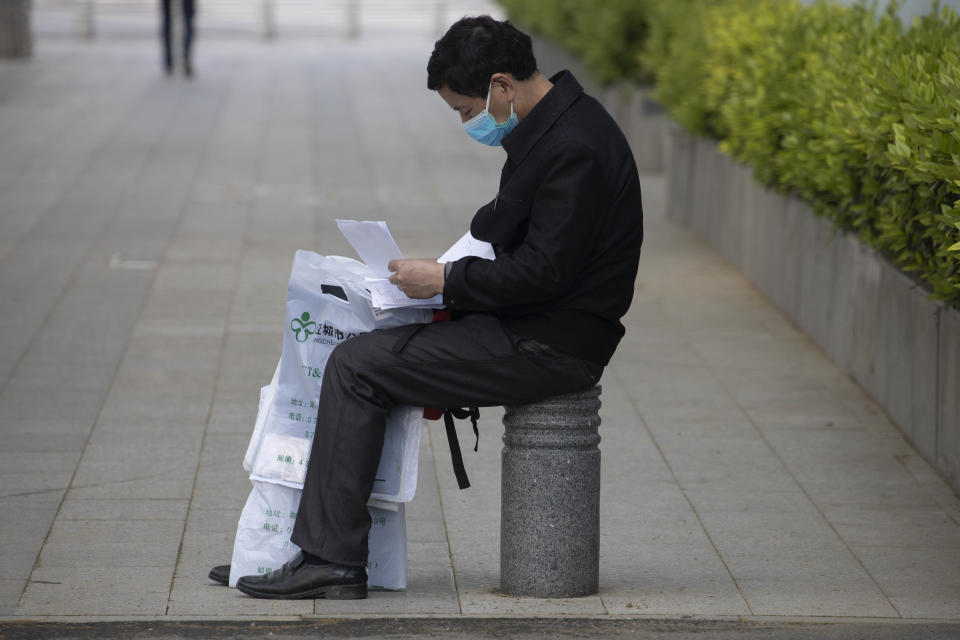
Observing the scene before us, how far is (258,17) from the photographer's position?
34000mm

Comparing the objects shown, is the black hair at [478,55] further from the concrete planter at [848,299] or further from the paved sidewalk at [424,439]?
the concrete planter at [848,299]

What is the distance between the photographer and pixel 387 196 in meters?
13.4

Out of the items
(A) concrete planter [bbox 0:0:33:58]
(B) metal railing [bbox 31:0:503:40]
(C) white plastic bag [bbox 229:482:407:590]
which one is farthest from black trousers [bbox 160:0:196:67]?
(C) white plastic bag [bbox 229:482:407:590]

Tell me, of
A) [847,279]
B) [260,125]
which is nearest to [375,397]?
[847,279]

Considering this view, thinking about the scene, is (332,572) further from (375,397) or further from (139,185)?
(139,185)

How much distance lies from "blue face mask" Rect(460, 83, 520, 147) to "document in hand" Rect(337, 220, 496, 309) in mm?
308

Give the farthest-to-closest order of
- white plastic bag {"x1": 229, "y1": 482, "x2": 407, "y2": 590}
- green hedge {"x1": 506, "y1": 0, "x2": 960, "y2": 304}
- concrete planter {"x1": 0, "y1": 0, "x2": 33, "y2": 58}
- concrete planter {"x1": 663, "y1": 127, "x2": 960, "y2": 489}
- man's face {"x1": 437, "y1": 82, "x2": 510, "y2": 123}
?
concrete planter {"x1": 0, "y1": 0, "x2": 33, "y2": 58}
concrete planter {"x1": 663, "y1": 127, "x2": 960, "y2": 489}
green hedge {"x1": 506, "y1": 0, "x2": 960, "y2": 304}
white plastic bag {"x1": 229, "y1": 482, "x2": 407, "y2": 590}
man's face {"x1": 437, "y1": 82, "x2": 510, "y2": 123}

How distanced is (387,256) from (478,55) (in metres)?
0.65

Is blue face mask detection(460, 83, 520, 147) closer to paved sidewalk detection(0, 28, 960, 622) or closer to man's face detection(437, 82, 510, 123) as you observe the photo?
man's face detection(437, 82, 510, 123)

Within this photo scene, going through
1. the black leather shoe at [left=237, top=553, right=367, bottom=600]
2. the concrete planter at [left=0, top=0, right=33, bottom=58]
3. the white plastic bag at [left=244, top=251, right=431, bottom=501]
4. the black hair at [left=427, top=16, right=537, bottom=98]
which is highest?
the black hair at [left=427, top=16, right=537, bottom=98]

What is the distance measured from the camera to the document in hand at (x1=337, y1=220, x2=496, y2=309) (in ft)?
14.2

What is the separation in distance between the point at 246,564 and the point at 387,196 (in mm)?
9016

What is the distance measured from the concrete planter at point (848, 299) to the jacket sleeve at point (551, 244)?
234 centimetres

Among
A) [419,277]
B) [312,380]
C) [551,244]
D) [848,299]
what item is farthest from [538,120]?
[848,299]
